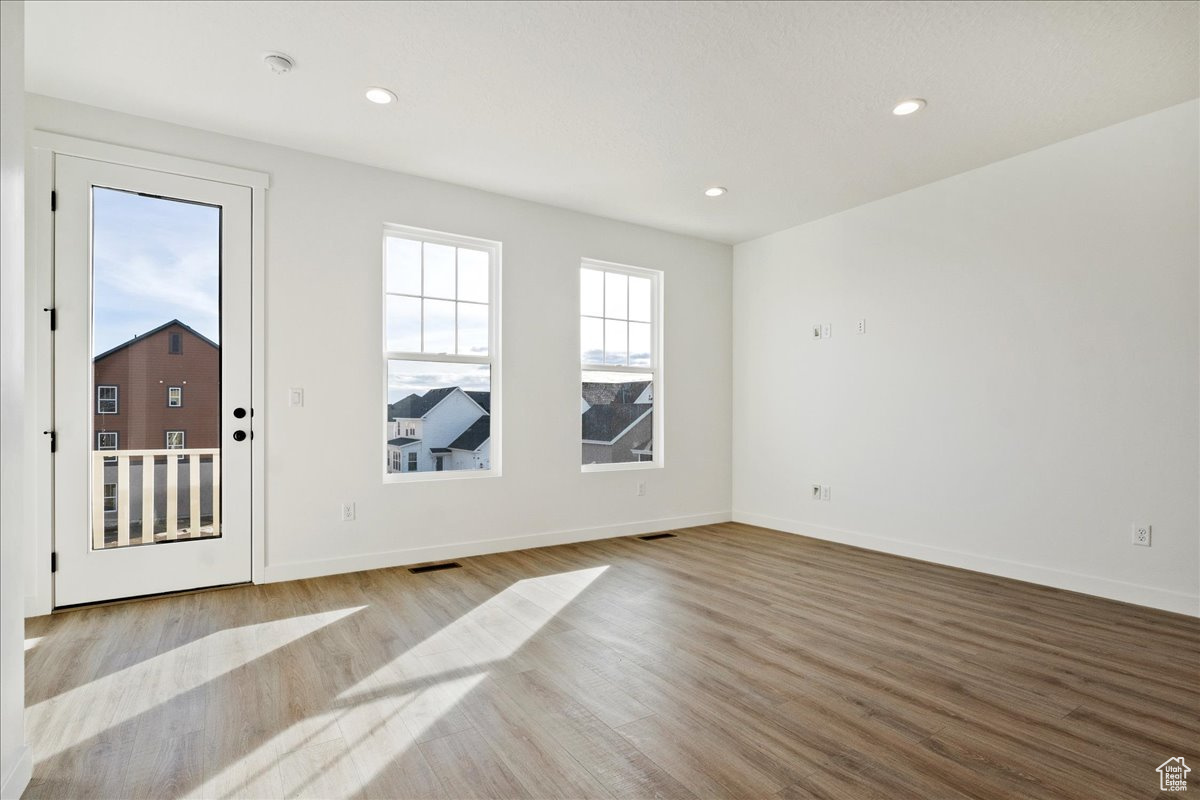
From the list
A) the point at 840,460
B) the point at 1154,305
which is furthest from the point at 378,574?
the point at 1154,305

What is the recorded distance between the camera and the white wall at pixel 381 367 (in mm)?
3848

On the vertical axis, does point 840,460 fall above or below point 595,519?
above

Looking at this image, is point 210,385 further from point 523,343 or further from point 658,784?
point 658,784

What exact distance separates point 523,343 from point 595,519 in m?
1.66

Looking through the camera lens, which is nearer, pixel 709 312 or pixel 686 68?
pixel 686 68

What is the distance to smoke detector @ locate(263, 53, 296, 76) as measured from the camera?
2.85 metres

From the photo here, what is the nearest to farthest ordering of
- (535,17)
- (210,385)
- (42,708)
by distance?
1. (42,708)
2. (535,17)
3. (210,385)

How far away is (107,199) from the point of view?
3416 mm

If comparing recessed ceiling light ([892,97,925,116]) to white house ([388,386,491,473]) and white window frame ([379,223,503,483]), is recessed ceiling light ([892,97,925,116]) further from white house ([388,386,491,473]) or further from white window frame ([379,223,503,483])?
white house ([388,386,491,473])

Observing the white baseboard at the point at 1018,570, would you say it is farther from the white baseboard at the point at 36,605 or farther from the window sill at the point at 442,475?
the white baseboard at the point at 36,605

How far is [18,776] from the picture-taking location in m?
1.68

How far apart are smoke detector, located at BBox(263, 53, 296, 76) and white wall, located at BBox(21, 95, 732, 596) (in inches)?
40.9

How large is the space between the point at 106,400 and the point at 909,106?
476 centimetres

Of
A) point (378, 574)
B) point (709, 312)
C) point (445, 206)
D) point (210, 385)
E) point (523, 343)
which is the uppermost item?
point (445, 206)
